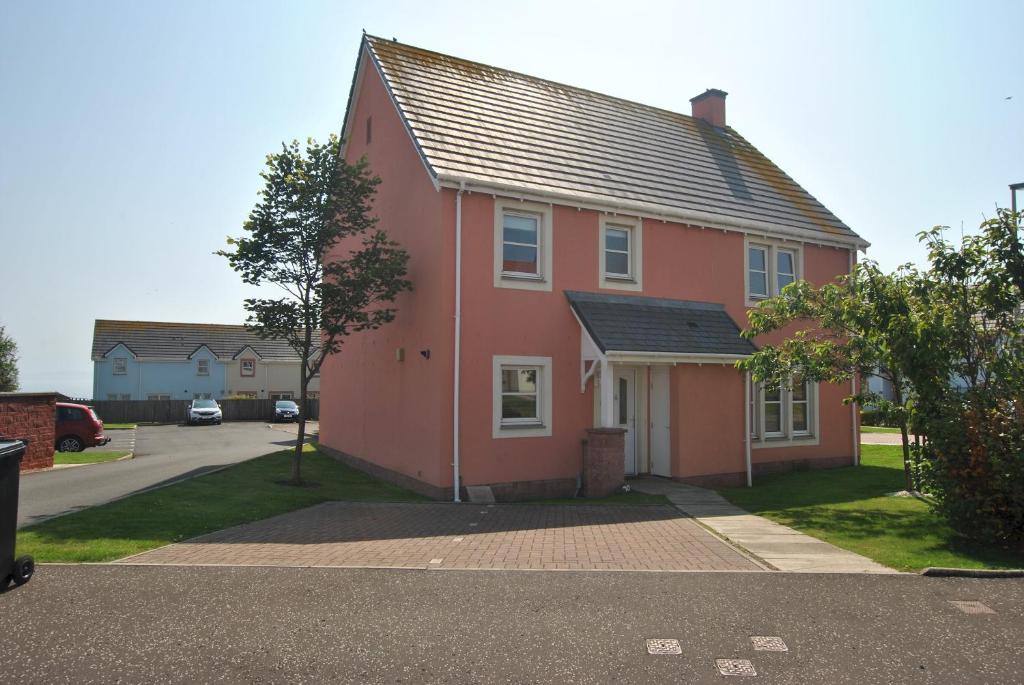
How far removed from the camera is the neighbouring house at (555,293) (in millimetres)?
13617

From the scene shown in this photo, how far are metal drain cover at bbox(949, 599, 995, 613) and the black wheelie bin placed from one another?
8.96 m

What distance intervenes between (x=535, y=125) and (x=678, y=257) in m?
4.62

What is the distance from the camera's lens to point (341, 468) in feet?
58.6

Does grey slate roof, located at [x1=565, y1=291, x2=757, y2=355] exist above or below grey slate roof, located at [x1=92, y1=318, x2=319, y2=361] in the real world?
below

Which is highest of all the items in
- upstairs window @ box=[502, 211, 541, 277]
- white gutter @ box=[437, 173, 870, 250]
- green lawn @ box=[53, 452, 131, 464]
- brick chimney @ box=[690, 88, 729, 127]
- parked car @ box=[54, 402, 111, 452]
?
brick chimney @ box=[690, 88, 729, 127]

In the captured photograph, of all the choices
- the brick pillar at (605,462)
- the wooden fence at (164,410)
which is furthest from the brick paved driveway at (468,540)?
the wooden fence at (164,410)

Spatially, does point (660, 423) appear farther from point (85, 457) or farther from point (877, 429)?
point (877, 429)

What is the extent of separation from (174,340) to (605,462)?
176ft

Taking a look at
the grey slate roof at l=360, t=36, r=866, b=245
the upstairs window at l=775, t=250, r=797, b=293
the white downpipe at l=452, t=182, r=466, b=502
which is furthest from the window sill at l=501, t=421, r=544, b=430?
the upstairs window at l=775, t=250, r=797, b=293

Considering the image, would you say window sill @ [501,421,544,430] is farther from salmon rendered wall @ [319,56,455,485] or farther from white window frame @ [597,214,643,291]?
white window frame @ [597,214,643,291]

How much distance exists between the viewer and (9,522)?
7020 mm

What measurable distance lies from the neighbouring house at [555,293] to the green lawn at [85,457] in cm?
814

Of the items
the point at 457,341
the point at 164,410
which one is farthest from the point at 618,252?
the point at 164,410

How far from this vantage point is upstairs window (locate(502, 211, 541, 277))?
1423cm
